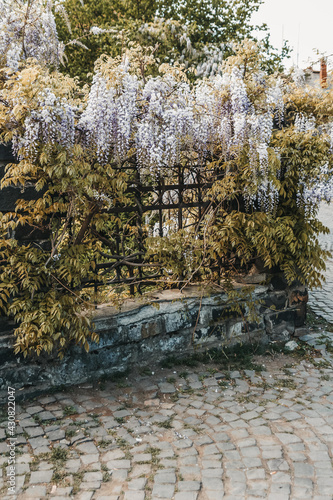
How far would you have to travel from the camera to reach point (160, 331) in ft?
13.2

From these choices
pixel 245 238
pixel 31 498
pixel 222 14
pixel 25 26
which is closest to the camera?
pixel 31 498

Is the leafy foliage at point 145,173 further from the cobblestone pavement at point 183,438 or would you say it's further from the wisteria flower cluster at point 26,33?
the cobblestone pavement at point 183,438

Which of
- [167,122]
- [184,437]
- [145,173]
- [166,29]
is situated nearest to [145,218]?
[145,173]

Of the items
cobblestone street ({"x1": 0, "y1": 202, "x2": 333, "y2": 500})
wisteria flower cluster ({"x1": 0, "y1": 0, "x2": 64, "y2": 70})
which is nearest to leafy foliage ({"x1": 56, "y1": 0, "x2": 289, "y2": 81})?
wisteria flower cluster ({"x1": 0, "y1": 0, "x2": 64, "y2": 70})

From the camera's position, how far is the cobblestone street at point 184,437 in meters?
2.54

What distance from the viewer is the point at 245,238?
169 inches

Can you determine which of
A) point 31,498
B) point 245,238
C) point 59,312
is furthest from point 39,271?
point 245,238

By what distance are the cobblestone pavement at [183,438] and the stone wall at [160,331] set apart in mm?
157

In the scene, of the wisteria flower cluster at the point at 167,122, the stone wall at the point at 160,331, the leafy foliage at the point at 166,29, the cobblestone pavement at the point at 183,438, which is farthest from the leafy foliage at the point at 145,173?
the leafy foliage at the point at 166,29

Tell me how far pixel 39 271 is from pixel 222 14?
50.3 feet

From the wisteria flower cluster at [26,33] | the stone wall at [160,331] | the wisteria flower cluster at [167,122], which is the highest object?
the wisteria flower cluster at [26,33]

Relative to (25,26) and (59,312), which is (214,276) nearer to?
(59,312)

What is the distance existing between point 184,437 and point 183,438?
0.5 inches

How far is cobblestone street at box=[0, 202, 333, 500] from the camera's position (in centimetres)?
254
